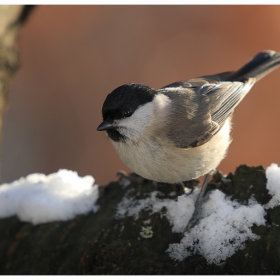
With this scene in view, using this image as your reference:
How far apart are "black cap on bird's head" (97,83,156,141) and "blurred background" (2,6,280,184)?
1966 millimetres

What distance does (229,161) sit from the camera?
3.55 metres

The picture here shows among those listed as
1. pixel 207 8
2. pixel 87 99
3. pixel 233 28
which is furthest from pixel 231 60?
pixel 87 99

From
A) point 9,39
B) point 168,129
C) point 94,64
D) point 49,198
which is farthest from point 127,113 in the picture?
point 94,64

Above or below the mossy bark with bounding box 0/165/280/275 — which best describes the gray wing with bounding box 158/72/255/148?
above

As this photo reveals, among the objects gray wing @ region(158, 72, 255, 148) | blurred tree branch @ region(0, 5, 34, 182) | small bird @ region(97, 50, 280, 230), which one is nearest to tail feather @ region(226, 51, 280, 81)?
gray wing @ region(158, 72, 255, 148)

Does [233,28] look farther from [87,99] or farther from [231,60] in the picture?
[87,99]

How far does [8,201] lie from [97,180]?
1.65 m

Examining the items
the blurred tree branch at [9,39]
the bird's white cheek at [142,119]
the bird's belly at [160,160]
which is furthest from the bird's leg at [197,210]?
the blurred tree branch at [9,39]

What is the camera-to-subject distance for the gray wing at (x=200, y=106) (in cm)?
208

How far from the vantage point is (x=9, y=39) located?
96.0 inches

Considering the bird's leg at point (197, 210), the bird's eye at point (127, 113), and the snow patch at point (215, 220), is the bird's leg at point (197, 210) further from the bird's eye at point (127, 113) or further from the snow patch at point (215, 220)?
the bird's eye at point (127, 113)

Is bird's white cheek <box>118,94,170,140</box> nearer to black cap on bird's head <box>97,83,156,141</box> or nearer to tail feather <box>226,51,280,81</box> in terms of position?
black cap on bird's head <box>97,83,156,141</box>

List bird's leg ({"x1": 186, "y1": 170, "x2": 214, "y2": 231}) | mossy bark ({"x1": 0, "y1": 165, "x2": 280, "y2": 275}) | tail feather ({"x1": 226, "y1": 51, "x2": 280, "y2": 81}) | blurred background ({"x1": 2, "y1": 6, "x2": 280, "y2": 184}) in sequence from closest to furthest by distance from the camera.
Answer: mossy bark ({"x1": 0, "y1": 165, "x2": 280, "y2": 275}) < bird's leg ({"x1": 186, "y1": 170, "x2": 214, "y2": 231}) < tail feather ({"x1": 226, "y1": 51, "x2": 280, "y2": 81}) < blurred background ({"x1": 2, "y1": 6, "x2": 280, "y2": 184})

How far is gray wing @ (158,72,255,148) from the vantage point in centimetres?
208
